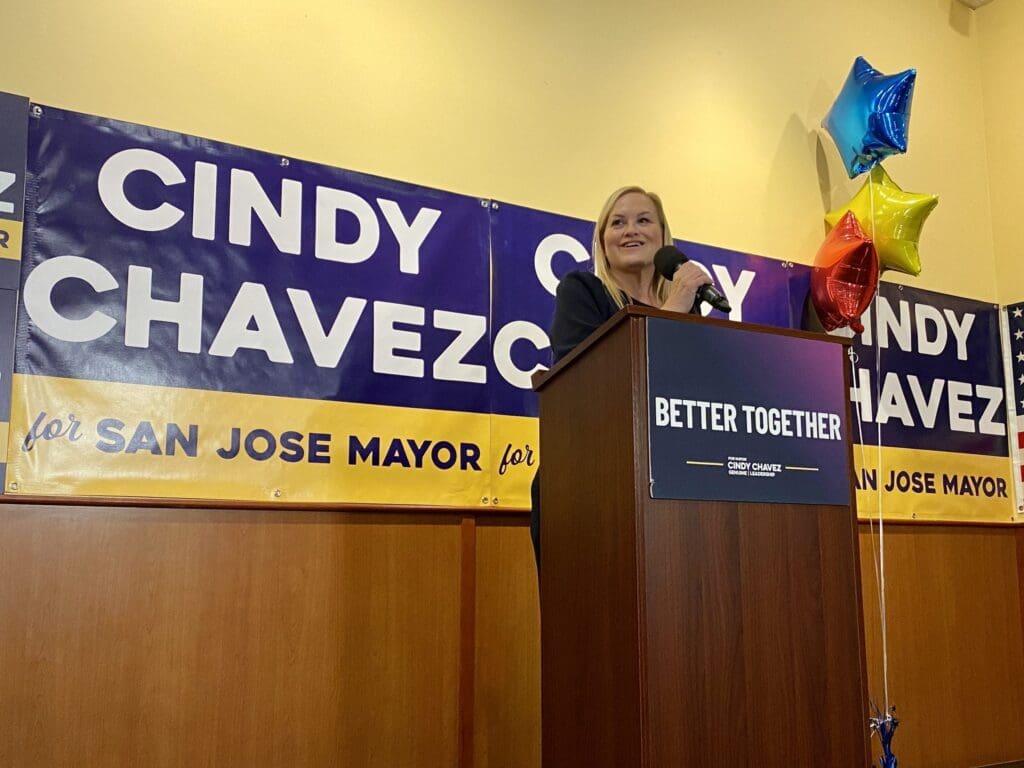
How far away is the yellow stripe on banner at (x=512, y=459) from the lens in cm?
253

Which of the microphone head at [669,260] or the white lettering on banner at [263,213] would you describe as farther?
the white lettering on banner at [263,213]

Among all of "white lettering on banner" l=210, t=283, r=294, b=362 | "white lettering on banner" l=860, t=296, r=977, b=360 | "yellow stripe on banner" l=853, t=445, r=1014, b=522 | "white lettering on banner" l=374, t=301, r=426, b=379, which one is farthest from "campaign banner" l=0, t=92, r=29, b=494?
"white lettering on banner" l=860, t=296, r=977, b=360

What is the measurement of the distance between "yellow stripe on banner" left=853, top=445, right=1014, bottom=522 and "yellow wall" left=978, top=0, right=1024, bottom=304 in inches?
27.9

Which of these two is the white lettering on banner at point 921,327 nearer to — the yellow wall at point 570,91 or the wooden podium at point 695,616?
the yellow wall at point 570,91

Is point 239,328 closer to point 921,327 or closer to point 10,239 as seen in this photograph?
point 10,239

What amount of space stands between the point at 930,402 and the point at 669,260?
1916 millimetres

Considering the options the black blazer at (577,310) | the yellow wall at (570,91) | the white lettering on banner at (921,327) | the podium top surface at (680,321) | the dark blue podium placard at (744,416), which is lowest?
the dark blue podium placard at (744,416)

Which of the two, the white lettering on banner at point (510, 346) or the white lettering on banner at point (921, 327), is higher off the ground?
the white lettering on banner at point (921, 327)

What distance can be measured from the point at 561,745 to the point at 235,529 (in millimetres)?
994

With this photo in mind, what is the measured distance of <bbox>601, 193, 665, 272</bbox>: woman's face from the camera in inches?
86.0

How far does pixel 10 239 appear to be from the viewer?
2041 millimetres

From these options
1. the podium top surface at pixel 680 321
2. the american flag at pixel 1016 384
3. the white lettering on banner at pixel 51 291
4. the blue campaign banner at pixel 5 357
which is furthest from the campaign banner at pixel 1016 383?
the blue campaign banner at pixel 5 357

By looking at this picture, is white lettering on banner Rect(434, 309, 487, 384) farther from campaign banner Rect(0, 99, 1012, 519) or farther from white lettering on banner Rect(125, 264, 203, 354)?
white lettering on banner Rect(125, 264, 203, 354)

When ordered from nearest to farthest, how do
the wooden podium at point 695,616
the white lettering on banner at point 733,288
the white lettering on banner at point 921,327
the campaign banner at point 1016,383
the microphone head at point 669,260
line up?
the wooden podium at point 695,616, the microphone head at point 669,260, the white lettering on banner at point 733,288, the white lettering on banner at point 921,327, the campaign banner at point 1016,383
